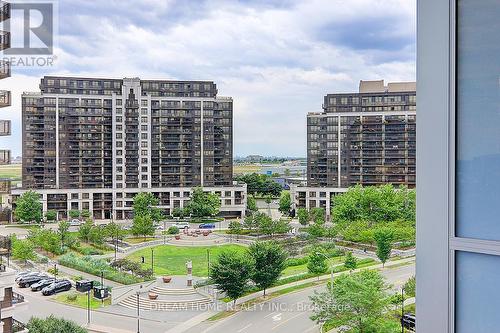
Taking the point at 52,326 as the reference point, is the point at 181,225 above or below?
above

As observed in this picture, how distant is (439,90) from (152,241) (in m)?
3.93

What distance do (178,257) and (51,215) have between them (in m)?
1.20

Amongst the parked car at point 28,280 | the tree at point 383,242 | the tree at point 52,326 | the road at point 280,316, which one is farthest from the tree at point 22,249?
the tree at point 383,242

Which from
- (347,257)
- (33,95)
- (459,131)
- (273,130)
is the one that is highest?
(33,95)

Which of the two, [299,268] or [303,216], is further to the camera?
[303,216]

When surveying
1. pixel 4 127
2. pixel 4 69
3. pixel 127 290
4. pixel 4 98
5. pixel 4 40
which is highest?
pixel 4 40

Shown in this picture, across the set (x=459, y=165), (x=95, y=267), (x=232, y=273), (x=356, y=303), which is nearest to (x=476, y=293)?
(x=459, y=165)

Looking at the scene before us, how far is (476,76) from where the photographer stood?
54 centimetres

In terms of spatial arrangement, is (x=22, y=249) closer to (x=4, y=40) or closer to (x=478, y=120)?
(x=4, y=40)

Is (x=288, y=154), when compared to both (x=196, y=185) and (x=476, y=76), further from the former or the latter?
(x=476, y=76)

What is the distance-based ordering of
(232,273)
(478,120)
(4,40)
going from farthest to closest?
1. (232,273)
2. (4,40)
3. (478,120)

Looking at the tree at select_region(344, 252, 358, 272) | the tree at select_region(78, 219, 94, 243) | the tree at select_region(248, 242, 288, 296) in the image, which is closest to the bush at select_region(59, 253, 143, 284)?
the tree at select_region(78, 219, 94, 243)

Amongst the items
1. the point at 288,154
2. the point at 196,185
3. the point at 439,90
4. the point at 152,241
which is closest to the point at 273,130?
the point at 288,154

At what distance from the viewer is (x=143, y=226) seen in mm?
4273
